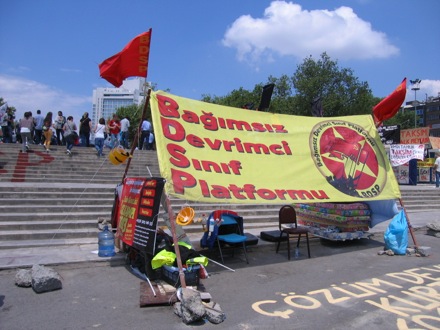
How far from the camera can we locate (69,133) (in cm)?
1534

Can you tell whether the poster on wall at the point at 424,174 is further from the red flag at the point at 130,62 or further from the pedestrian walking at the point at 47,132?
the red flag at the point at 130,62

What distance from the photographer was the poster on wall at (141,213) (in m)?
5.41

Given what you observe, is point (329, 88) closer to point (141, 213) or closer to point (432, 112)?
point (141, 213)

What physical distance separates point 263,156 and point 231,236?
1.63 m

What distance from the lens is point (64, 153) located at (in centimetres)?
1516

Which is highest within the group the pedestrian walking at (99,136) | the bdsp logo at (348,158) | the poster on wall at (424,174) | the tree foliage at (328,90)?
the tree foliage at (328,90)

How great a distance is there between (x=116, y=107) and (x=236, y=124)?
5355 centimetres

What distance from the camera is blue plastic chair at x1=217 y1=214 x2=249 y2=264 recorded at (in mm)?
6613

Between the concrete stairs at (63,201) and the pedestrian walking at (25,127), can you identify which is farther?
the pedestrian walking at (25,127)

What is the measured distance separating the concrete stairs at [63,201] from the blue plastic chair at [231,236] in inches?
56.9

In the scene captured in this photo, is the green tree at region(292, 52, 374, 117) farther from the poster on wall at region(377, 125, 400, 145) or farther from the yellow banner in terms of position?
the yellow banner

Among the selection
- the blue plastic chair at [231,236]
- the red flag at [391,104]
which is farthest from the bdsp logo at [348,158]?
the blue plastic chair at [231,236]

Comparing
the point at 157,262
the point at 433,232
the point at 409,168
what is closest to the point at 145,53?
the point at 157,262

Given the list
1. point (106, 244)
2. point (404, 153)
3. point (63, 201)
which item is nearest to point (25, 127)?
point (63, 201)
